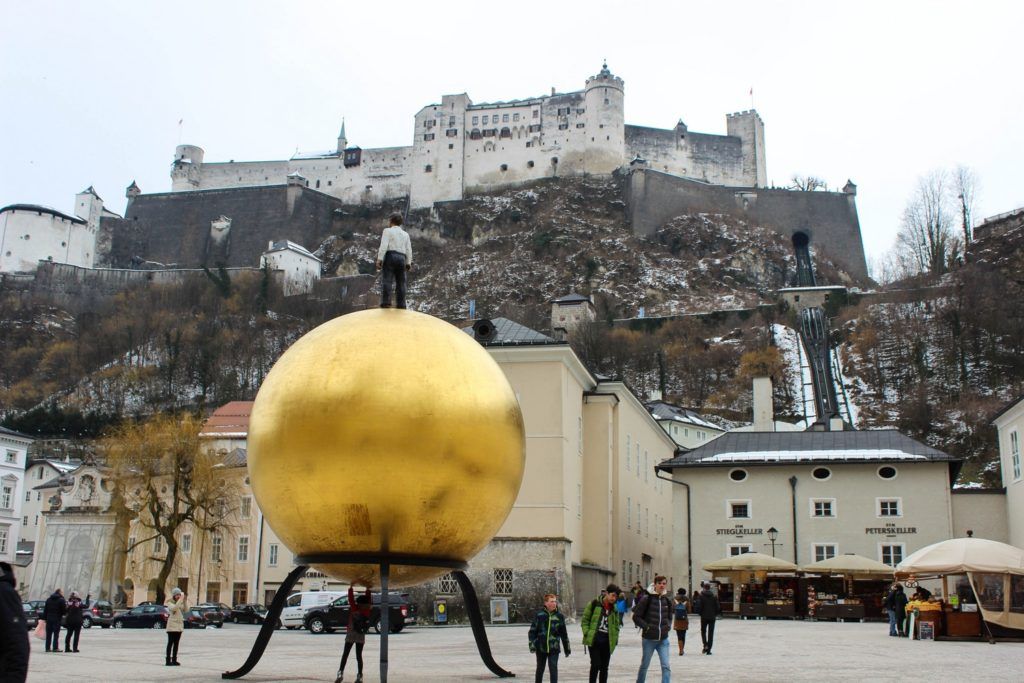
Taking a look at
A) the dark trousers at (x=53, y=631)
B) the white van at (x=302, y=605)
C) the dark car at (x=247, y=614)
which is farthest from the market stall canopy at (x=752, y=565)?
the dark trousers at (x=53, y=631)

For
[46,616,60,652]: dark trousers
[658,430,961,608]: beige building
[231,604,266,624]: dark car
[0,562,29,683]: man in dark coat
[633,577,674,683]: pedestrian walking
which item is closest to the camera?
[0,562,29,683]: man in dark coat

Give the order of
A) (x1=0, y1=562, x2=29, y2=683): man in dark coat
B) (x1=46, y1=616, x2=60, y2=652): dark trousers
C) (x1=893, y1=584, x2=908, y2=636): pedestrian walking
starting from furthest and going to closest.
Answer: (x1=893, y1=584, x2=908, y2=636): pedestrian walking, (x1=46, y1=616, x2=60, y2=652): dark trousers, (x1=0, y1=562, x2=29, y2=683): man in dark coat

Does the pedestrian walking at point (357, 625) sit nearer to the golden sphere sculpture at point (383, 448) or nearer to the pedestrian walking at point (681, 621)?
the golden sphere sculpture at point (383, 448)

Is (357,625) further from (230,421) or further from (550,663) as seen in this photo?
(230,421)

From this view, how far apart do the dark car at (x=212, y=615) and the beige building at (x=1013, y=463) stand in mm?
28713

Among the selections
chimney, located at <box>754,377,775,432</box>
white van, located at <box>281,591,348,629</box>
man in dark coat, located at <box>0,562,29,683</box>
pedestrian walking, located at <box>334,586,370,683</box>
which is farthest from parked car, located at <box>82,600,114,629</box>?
man in dark coat, located at <box>0,562,29,683</box>

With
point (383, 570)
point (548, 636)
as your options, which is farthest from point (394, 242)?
point (548, 636)

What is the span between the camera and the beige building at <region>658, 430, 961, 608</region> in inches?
1496

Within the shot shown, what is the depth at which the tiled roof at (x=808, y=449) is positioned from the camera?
1528 inches

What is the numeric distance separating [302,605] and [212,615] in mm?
8014

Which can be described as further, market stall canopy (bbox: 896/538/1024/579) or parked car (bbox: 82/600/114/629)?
parked car (bbox: 82/600/114/629)

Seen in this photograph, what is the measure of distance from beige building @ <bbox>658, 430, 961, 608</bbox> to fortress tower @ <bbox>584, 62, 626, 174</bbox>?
8790 centimetres

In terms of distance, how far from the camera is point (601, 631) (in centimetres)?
1188

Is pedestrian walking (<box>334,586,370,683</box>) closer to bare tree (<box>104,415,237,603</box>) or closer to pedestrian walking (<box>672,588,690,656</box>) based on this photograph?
pedestrian walking (<box>672,588,690,656</box>)
